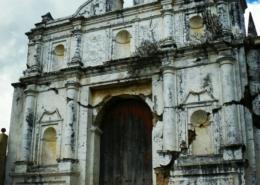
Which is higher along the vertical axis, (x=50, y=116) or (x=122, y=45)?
(x=122, y=45)

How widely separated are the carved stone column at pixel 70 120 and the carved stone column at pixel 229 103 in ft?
13.8

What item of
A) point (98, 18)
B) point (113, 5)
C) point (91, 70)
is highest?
point (113, 5)

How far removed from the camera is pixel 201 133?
33.5ft

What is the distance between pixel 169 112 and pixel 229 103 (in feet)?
4.96

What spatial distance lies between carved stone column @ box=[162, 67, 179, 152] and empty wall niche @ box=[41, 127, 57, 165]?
3.59 metres

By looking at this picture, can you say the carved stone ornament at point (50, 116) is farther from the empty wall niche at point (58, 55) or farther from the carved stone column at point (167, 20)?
the carved stone column at point (167, 20)

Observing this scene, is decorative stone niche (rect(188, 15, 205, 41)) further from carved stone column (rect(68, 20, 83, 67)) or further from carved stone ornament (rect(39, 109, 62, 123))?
carved stone ornament (rect(39, 109, 62, 123))

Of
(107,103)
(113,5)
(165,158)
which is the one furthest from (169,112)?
(113,5)

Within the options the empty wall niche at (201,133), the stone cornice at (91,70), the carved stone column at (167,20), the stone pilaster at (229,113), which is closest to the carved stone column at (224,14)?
the stone pilaster at (229,113)

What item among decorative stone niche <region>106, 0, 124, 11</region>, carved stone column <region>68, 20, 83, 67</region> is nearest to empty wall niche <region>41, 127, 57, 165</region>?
carved stone column <region>68, 20, 83, 67</region>

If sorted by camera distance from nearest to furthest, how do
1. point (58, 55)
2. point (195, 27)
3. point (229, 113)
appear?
point (229, 113) → point (195, 27) → point (58, 55)

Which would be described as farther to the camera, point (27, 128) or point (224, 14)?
point (27, 128)

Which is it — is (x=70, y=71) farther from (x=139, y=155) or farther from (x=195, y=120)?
(x=195, y=120)

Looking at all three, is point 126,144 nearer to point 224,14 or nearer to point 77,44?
point 77,44
